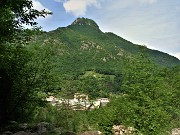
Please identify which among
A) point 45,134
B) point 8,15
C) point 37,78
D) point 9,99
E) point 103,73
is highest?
point 103,73

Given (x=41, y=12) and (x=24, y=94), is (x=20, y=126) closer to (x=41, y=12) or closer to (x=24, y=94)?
(x=24, y=94)

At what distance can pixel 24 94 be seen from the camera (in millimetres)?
19766

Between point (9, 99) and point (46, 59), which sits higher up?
point (46, 59)

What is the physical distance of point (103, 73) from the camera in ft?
630

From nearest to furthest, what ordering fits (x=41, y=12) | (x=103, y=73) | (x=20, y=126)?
(x=41, y=12) → (x=20, y=126) → (x=103, y=73)

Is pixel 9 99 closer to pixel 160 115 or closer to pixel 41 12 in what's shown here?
pixel 41 12

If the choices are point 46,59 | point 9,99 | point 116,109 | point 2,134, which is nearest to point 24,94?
point 9,99

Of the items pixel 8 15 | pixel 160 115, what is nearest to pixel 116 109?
pixel 160 115

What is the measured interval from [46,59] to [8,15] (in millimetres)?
9246

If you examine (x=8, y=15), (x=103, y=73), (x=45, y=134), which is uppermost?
(x=103, y=73)

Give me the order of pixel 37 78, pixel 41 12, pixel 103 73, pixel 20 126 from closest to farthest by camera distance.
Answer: pixel 41 12 < pixel 20 126 < pixel 37 78 < pixel 103 73

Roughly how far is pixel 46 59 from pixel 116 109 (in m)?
5.51

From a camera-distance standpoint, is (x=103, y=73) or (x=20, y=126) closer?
(x=20, y=126)

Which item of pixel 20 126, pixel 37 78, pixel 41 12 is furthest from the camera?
pixel 37 78
